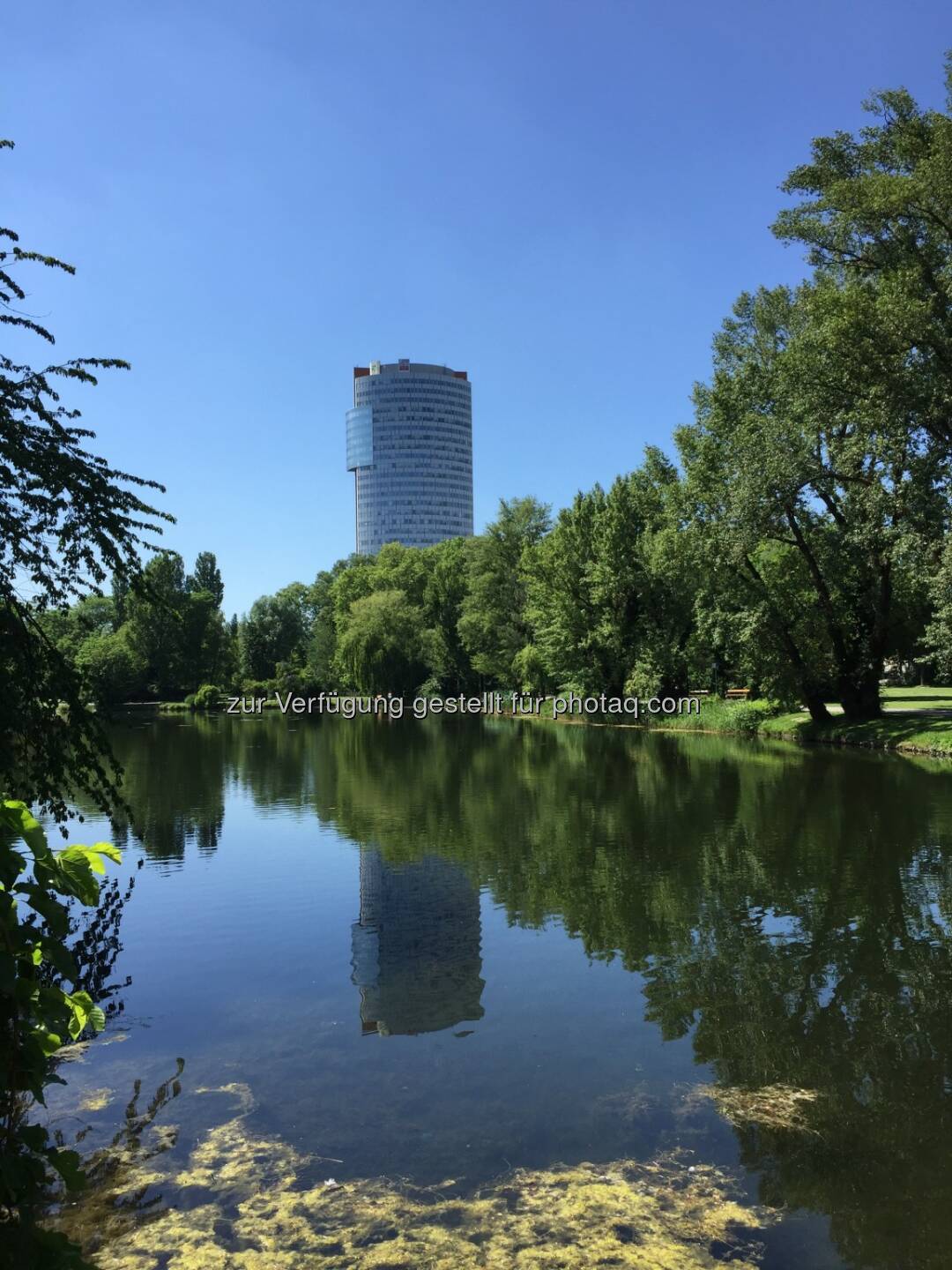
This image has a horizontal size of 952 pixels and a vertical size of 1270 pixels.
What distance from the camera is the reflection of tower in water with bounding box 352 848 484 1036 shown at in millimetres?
8312

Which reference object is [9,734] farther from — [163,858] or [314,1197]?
[163,858]

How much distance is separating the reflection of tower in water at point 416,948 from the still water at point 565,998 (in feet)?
0.15

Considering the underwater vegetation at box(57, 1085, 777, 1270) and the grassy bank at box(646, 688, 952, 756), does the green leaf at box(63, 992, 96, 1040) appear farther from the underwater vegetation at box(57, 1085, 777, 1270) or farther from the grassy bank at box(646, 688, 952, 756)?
the grassy bank at box(646, 688, 952, 756)

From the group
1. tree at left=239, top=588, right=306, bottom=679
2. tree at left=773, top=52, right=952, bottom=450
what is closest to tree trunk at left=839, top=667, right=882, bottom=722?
tree at left=773, top=52, right=952, bottom=450

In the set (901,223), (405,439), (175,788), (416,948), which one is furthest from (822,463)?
(405,439)

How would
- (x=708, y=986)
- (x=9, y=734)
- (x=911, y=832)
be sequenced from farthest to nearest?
(x=911, y=832)
(x=708, y=986)
(x=9, y=734)

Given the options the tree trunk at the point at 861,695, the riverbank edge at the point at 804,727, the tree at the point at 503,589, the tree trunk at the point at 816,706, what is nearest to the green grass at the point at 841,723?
the riverbank edge at the point at 804,727

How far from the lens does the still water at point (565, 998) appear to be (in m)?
5.67

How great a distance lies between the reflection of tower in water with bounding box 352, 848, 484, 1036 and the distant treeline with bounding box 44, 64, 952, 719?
13.2 feet

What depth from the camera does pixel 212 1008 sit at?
8594mm

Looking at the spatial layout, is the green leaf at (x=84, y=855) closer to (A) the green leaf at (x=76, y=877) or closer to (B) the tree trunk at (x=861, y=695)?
(A) the green leaf at (x=76, y=877)

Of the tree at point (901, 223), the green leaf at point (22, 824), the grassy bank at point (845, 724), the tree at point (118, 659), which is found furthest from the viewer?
the tree at point (118, 659)

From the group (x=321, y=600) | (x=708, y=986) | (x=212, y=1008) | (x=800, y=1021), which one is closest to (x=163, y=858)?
(x=212, y=1008)

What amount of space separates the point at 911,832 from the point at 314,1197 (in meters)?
13.0
